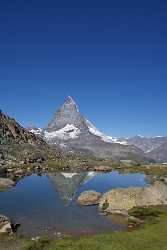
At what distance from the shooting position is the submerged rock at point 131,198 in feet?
235

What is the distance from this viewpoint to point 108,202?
73.6 meters

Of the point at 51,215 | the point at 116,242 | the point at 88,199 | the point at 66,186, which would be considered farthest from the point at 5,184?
the point at 116,242

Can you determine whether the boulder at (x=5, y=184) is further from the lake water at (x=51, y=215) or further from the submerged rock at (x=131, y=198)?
the submerged rock at (x=131, y=198)

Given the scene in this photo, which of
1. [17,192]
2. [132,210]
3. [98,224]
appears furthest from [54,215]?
[17,192]

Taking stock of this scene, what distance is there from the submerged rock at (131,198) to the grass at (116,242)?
1873 centimetres

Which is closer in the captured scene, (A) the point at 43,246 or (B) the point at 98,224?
(A) the point at 43,246

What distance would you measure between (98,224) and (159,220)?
9.92 meters

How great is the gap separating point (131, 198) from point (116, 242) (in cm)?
2890

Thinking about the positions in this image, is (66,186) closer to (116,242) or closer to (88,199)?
(88,199)

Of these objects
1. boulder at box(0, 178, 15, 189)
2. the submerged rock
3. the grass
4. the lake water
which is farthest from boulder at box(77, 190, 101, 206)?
boulder at box(0, 178, 15, 189)

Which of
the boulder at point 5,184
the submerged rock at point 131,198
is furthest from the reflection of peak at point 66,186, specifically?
the boulder at point 5,184

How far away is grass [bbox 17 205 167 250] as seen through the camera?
42469 mm

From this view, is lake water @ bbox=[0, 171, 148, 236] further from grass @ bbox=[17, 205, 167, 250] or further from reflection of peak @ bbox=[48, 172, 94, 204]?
grass @ bbox=[17, 205, 167, 250]

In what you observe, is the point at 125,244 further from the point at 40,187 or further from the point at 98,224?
the point at 40,187
